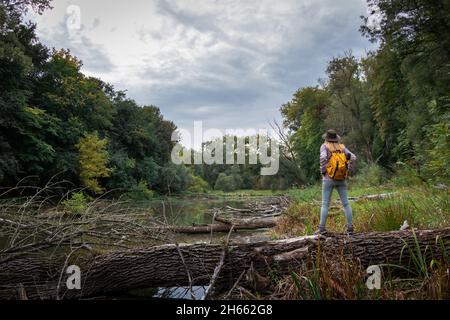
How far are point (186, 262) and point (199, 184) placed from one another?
173 feet

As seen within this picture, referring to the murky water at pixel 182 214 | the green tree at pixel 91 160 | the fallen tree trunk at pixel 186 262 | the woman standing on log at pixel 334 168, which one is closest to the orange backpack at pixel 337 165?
the woman standing on log at pixel 334 168

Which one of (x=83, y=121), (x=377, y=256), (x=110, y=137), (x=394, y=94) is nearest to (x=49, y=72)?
(x=83, y=121)

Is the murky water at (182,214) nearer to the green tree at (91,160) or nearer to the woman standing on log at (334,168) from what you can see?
the woman standing on log at (334,168)

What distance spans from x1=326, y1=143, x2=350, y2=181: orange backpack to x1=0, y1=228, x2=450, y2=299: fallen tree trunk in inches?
59.9

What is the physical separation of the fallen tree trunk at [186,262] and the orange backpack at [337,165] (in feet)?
4.99

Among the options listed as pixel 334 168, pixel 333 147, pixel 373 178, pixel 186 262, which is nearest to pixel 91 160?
pixel 373 178

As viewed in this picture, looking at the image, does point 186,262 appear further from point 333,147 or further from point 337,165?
point 333,147

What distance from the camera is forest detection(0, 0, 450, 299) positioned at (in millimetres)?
4375

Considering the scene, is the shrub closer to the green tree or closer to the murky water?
the murky water

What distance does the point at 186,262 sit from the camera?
4543mm

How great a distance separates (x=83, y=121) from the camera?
101 ft
